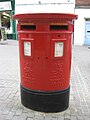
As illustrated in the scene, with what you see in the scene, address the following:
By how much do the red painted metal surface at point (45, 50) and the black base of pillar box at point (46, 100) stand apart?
9 centimetres

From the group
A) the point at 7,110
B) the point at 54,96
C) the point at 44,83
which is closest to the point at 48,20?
the point at 44,83

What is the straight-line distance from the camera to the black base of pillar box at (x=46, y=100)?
381cm

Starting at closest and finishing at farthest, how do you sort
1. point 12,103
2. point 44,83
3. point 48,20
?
point 48,20 → point 44,83 → point 12,103

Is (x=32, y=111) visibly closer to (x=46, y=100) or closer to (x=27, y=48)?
(x=46, y=100)

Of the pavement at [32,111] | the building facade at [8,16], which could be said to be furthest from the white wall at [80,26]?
the pavement at [32,111]

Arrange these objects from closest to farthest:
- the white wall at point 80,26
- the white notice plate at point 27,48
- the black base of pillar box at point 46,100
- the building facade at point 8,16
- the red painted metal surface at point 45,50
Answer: the red painted metal surface at point 45,50 < the white notice plate at point 27,48 < the black base of pillar box at point 46,100 < the white wall at point 80,26 < the building facade at point 8,16

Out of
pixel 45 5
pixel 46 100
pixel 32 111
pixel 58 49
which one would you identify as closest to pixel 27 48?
pixel 58 49

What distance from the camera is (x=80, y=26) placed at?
18.3 m

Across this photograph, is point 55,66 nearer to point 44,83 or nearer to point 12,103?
point 44,83

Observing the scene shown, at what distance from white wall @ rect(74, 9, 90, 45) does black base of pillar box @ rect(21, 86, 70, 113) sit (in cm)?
1480

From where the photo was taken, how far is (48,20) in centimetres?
352

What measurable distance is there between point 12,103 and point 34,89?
2.41ft

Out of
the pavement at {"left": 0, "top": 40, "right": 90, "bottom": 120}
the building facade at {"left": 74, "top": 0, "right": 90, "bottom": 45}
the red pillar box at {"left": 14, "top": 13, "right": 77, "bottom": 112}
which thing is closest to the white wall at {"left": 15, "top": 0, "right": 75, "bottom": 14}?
the building facade at {"left": 74, "top": 0, "right": 90, "bottom": 45}

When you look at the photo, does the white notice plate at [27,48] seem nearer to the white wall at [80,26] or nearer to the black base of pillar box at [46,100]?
the black base of pillar box at [46,100]
